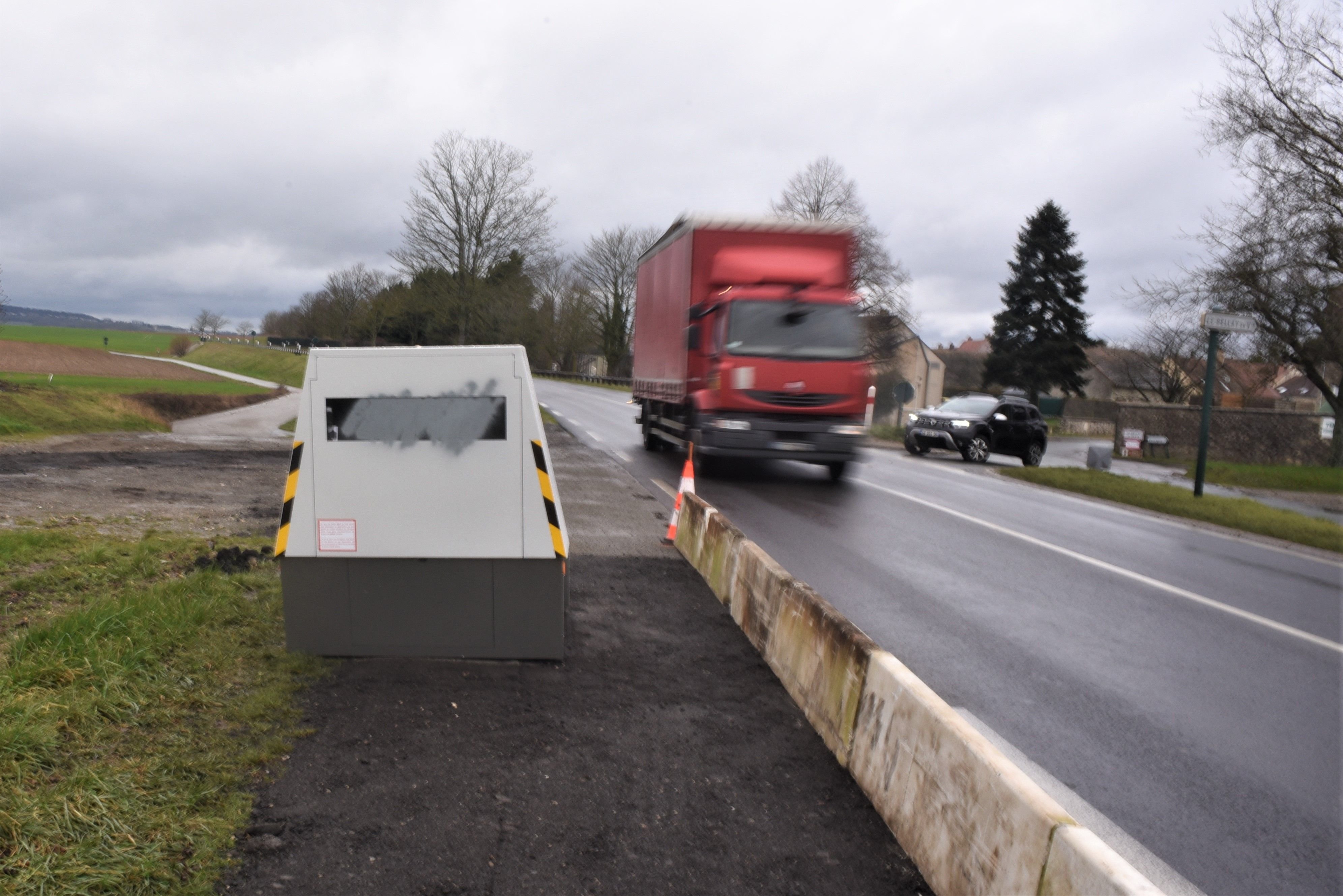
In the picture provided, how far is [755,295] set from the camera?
14.3 meters

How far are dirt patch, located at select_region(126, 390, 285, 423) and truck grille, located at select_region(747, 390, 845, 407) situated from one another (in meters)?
16.2

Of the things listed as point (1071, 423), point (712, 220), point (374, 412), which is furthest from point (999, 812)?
point (1071, 423)

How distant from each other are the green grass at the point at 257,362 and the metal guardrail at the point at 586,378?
1603cm

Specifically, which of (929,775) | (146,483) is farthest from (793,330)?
(929,775)

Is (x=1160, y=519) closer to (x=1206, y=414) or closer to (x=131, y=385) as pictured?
(x=1206, y=414)

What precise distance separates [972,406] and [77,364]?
1575 inches

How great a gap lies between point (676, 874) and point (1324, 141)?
26.9 meters

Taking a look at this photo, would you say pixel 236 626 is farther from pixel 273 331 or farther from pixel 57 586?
pixel 273 331

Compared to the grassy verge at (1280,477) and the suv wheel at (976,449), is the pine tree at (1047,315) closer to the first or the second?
the grassy verge at (1280,477)

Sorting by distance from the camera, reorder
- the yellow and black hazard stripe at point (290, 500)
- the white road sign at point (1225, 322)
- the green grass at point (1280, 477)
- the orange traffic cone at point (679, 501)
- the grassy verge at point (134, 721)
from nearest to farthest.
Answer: the grassy verge at point (134, 721)
the yellow and black hazard stripe at point (290, 500)
the orange traffic cone at point (679, 501)
the white road sign at point (1225, 322)
the green grass at point (1280, 477)

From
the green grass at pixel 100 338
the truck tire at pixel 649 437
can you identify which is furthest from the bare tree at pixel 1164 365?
the green grass at pixel 100 338

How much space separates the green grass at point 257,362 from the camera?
5669 cm

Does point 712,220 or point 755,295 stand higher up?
point 712,220

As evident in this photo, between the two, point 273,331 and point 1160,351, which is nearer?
point 1160,351
